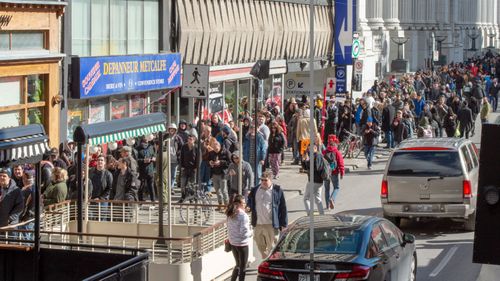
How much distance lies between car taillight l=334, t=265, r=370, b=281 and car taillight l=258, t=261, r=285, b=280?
2.20ft

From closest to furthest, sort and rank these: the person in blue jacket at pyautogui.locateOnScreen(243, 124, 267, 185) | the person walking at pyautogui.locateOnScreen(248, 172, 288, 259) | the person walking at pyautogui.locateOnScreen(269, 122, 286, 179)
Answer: the person walking at pyautogui.locateOnScreen(248, 172, 288, 259)
the person in blue jacket at pyautogui.locateOnScreen(243, 124, 267, 185)
the person walking at pyautogui.locateOnScreen(269, 122, 286, 179)

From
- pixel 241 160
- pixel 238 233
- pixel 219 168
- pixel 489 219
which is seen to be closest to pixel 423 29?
pixel 219 168

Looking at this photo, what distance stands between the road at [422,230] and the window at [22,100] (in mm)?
5761

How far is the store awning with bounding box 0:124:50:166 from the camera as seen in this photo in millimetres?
9836

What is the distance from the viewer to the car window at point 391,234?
14969 millimetres

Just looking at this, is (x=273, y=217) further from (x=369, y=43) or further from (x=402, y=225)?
(x=369, y=43)

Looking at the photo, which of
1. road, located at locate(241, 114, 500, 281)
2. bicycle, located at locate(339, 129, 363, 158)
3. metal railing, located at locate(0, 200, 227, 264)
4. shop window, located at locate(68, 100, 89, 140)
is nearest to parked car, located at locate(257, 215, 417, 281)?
metal railing, located at locate(0, 200, 227, 264)

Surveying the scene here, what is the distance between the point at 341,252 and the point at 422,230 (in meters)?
8.30

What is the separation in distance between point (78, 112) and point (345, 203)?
6.48 meters

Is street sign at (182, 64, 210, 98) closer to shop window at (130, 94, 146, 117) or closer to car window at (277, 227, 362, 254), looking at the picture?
shop window at (130, 94, 146, 117)

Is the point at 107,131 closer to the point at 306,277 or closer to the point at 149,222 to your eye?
the point at 306,277

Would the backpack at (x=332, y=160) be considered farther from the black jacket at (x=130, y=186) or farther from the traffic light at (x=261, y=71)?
the black jacket at (x=130, y=186)

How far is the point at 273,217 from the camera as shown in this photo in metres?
17.4

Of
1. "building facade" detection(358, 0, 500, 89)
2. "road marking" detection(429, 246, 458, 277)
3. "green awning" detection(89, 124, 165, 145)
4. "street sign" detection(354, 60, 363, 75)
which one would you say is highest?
"building facade" detection(358, 0, 500, 89)
